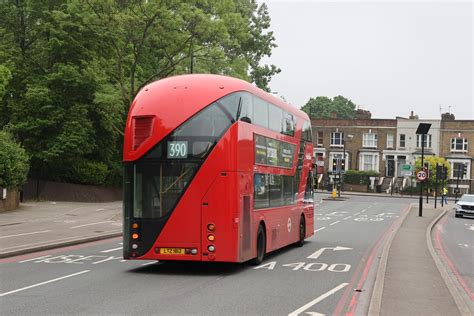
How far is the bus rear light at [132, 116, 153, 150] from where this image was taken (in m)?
12.9

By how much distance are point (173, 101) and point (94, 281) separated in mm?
3939

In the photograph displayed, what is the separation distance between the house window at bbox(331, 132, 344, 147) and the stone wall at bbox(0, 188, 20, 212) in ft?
209

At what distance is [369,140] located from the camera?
89250 millimetres

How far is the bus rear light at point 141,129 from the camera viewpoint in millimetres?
12914

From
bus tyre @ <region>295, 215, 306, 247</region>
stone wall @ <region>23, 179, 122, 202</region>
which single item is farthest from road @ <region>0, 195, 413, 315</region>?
stone wall @ <region>23, 179, 122, 202</region>

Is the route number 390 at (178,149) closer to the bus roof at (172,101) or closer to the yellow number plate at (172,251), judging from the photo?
the bus roof at (172,101)

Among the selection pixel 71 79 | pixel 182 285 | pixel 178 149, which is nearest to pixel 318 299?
pixel 182 285

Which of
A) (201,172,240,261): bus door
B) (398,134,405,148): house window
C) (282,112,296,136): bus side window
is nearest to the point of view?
(201,172,240,261): bus door

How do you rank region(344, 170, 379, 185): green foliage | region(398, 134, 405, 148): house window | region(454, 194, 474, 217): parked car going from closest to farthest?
region(454, 194, 474, 217): parked car < region(344, 170, 379, 185): green foliage < region(398, 134, 405, 148): house window

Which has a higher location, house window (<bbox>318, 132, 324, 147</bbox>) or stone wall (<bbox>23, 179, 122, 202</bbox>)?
Answer: house window (<bbox>318, 132, 324, 147</bbox>)

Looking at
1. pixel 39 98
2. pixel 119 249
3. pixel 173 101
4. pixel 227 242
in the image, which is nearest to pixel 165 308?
pixel 227 242

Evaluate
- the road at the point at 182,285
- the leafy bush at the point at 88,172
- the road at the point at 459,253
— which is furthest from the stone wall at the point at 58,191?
the road at the point at 182,285

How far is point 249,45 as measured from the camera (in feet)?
166

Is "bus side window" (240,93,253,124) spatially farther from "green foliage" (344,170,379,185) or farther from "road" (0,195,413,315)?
"green foliage" (344,170,379,185)
